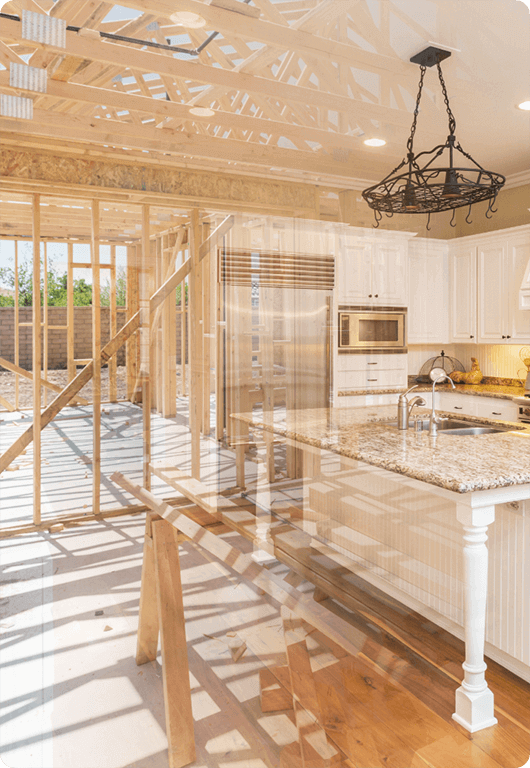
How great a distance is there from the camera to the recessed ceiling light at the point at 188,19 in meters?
1.55

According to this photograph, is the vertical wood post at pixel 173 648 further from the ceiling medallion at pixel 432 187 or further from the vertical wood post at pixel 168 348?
the ceiling medallion at pixel 432 187

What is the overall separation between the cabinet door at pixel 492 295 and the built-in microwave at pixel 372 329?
0.68 metres

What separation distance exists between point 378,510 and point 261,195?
1606 mm

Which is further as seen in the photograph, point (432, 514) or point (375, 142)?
point (375, 142)

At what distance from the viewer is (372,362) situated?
3336mm

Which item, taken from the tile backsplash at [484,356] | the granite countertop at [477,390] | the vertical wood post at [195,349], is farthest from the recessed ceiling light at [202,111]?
the tile backsplash at [484,356]

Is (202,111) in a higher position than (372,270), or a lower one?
higher

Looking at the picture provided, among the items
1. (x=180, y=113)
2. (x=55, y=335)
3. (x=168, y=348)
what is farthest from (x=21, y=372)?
(x=180, y=113)

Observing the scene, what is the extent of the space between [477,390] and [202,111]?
2615 mm

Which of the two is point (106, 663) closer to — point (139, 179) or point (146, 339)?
point (146, 339)

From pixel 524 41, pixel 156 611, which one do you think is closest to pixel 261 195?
pixel 524 41

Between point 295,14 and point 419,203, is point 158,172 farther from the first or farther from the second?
point 419,203

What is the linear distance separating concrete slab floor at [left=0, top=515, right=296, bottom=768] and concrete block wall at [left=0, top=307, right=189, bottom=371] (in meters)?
0.71

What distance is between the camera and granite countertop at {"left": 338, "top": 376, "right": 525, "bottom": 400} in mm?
3324
